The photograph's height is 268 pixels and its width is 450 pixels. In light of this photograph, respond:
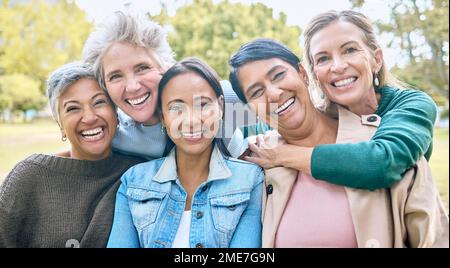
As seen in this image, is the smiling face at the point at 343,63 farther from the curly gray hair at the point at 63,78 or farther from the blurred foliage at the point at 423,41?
the curly gray hair at the point at 63,78

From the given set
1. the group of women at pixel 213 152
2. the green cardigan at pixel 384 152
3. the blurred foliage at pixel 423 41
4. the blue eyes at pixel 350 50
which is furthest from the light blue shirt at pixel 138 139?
the blurred foliage at pixel 423 41

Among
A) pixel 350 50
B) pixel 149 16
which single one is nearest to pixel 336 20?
pixel 350 50

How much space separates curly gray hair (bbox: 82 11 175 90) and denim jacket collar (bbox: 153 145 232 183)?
0.36 m

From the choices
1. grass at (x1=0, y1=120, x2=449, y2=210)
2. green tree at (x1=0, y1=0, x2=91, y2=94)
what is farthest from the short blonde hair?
green tree at (x1=0, y1=0, x2=91, y2=94)

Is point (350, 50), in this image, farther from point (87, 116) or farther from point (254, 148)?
point (87, 116)

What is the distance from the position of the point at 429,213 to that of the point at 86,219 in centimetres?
123

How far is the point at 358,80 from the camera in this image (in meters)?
1.74

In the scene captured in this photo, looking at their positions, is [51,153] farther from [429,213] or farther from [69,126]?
[429,213]

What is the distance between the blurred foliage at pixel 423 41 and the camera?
6.69 ft

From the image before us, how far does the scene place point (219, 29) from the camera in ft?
6.79

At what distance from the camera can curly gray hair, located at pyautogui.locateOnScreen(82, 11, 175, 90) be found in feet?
5.84

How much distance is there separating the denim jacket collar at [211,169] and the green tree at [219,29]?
1.06 feet

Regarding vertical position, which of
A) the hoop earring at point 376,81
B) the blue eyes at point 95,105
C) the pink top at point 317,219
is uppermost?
the hoop earring at point 376,81
